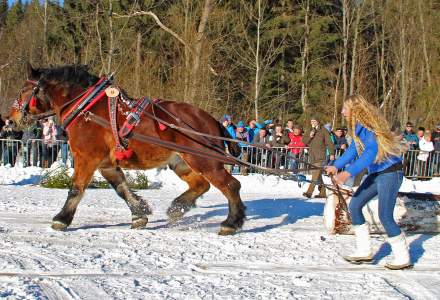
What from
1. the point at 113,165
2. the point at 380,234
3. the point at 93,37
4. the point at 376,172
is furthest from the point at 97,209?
the point at 93,37

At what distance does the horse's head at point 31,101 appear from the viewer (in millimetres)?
7852

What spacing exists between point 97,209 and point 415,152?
10418 mm

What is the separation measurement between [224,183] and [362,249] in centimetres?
203

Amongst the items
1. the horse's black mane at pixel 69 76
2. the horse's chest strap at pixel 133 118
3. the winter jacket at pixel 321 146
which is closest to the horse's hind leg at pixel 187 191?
the horse's chest strap at pixel 133 118

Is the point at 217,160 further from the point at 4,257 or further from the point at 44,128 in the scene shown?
the point at 44,128

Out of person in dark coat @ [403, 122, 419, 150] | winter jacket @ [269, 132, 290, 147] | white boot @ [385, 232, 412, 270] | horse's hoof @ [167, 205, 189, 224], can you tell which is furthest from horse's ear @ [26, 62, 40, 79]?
person in dark coat @ [403, 122, 419, 150]

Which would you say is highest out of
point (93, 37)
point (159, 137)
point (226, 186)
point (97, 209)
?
point (93, 37)

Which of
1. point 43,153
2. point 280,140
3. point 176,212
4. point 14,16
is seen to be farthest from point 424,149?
point 14,16

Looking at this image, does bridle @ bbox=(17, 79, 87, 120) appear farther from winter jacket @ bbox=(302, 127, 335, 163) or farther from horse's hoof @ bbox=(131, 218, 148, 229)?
winter jacket @ bbox=(302, 127, 335, 163)

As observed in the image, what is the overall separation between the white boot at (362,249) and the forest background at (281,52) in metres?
18.4

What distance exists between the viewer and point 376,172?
6008mm

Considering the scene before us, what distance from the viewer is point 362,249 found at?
6223 mm

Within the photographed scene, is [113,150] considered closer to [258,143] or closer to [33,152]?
[258,143]

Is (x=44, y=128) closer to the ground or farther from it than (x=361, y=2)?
closer to the ground
